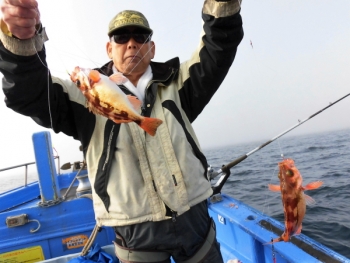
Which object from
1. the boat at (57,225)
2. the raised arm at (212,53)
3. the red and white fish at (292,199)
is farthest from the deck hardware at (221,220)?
the raised arm at (212,53)

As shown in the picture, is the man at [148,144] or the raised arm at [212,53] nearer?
the man at [148,144]

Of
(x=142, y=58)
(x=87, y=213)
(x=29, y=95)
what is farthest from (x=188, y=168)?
(x=87, y=213)

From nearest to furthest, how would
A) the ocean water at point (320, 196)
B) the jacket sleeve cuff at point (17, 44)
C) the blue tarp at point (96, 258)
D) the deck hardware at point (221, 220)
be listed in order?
the jacket sleeve cuff at point (17, 44), the blue tarp at point (96, 258), the deck hardware at point (221, 220), the ocean water at point (320, 196)

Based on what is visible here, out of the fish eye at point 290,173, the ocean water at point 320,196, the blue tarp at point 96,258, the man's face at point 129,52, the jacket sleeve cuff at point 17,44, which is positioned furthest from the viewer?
the ocean water at point 320,196

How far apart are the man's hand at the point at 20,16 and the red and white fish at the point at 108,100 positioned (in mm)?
357

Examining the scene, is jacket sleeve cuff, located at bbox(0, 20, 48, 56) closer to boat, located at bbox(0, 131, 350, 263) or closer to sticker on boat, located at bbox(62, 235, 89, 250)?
boat, located at bbox(0, 131, 350, 263)

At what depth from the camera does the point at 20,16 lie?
1.48m

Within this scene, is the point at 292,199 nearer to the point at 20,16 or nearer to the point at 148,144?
the point at 148,144

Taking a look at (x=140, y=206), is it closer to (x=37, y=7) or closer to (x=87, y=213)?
(x=37, y=7)

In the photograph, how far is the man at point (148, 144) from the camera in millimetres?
1883

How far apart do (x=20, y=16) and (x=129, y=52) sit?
807 mm

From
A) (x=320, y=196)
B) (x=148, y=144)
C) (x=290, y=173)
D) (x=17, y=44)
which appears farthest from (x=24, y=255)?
(x=320, y=196)

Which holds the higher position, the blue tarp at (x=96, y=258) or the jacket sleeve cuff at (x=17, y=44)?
the jacket sleeve cuff at (x=17, y=44)

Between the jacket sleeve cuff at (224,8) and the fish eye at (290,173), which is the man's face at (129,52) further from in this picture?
the fish eye at (290,173)
